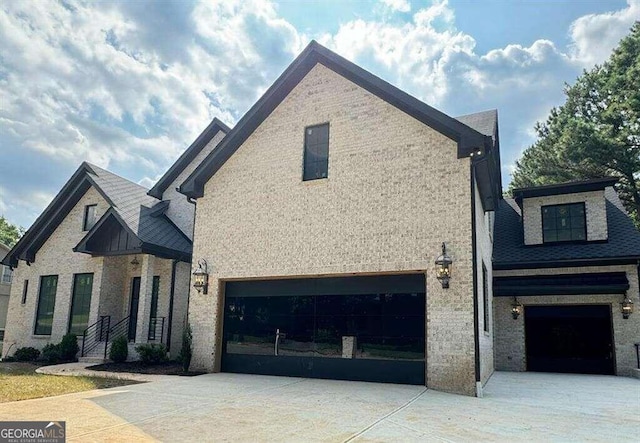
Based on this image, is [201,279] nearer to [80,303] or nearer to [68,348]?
[68,348]

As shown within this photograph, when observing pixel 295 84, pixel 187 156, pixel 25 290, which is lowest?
pixel 25 290

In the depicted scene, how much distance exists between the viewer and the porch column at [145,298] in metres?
15.4

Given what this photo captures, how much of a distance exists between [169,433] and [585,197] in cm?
1572

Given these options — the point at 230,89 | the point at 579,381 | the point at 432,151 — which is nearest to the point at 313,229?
the point at 432,151

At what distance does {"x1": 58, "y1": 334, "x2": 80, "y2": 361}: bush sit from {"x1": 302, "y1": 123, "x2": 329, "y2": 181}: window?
9.85 metres

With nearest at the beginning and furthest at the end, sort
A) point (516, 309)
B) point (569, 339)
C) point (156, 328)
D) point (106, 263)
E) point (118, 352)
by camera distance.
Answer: point (118, 352)
point (569, 339)
point (516, 309)
point (156, 328)
point (106, 263)

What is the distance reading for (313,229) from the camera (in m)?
11.6

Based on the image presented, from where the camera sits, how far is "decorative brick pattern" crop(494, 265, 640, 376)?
46.6 feet

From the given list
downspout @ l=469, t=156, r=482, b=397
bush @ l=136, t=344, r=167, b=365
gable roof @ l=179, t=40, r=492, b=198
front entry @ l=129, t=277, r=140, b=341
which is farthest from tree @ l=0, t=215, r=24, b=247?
downspout @ l=469, t=156, r=482, b=397

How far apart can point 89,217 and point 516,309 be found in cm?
1582

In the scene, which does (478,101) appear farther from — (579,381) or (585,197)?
(579,381)

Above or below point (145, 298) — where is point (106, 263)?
above

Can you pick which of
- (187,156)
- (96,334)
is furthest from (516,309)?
(96,334)

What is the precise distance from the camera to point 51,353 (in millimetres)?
15359
